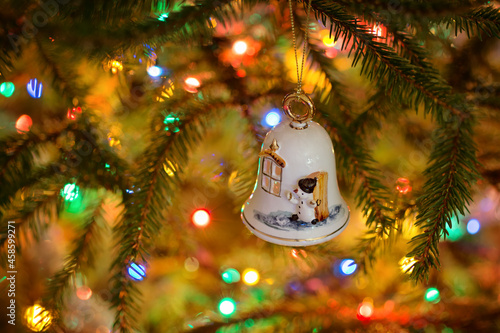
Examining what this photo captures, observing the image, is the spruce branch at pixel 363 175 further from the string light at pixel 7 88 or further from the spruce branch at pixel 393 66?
the string light at pixel 7 88

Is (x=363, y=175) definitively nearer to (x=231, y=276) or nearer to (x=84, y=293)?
(x=231, y=276)

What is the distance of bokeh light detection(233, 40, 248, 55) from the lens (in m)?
1.13

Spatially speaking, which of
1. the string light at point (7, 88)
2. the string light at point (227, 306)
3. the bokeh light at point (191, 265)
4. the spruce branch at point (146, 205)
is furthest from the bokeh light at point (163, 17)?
the bokeh light at point (191, 265)

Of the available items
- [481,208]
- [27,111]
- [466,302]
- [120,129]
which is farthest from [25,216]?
[481,208]

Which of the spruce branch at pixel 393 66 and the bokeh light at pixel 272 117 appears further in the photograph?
the bokeh light at pixel 272 117

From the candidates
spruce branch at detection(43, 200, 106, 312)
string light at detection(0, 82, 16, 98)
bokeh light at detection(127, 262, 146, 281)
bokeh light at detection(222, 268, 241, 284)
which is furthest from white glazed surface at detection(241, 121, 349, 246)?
string light at detection(0, 82, 16, 98)

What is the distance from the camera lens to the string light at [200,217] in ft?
4.18

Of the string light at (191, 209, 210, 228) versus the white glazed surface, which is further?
the string light at (191, 209, 210, 228)

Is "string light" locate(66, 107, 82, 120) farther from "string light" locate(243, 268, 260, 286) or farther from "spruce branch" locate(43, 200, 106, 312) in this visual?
"string light" locate(243, 268, 260, 286)

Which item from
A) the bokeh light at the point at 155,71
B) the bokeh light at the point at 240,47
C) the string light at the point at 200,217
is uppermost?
the bokeh light at the point at 240,47

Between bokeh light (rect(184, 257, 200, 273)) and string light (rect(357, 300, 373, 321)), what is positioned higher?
bokeh light (rect(184, 257, 200, 273))

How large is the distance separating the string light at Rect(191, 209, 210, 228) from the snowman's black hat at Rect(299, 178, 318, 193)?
61 centimetres

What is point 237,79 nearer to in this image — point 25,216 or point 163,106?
point 163,106

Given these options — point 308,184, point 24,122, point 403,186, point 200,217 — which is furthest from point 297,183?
point 24,122
